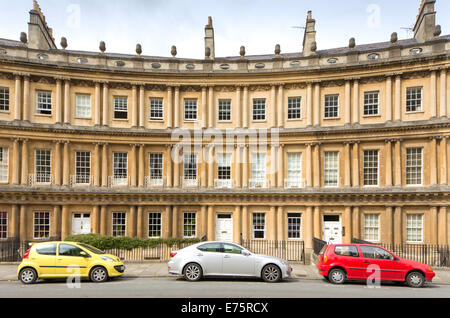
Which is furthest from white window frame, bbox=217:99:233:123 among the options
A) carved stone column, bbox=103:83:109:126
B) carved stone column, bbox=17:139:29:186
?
carved stone column, bbox=17:139:29:186

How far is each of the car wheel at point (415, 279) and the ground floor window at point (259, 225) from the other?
12396 mm

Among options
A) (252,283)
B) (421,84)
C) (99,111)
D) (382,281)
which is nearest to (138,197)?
(99,111)

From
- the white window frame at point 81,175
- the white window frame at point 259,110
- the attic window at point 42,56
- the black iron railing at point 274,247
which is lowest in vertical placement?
the black iron railing at point 274,247

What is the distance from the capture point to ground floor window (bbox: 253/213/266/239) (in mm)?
24441

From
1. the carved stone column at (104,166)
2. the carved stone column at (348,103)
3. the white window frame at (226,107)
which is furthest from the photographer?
the white window frame at (226,107)

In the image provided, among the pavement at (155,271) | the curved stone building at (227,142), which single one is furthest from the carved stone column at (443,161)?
the pavement at (155,271)

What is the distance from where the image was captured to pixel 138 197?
79.8 feet

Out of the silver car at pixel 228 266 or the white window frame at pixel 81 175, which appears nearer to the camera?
the silver car at pixel 228 266

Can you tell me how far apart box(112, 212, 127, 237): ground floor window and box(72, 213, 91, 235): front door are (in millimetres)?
1733

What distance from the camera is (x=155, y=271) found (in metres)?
14.9

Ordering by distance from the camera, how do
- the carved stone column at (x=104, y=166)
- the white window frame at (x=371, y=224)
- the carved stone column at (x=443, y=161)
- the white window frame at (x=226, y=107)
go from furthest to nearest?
the white window frame at (x=226, y=107), the carved stone column at (x=104, y=166), the white window frame at (x=371, y=224), the carved stone column at (x=443, y=161)

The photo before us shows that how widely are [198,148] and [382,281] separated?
15323 mm

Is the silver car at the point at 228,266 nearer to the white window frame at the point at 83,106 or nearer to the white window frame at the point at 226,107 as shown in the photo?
the white window frame at the point at 226,107

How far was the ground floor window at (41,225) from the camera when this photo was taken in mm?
23344
